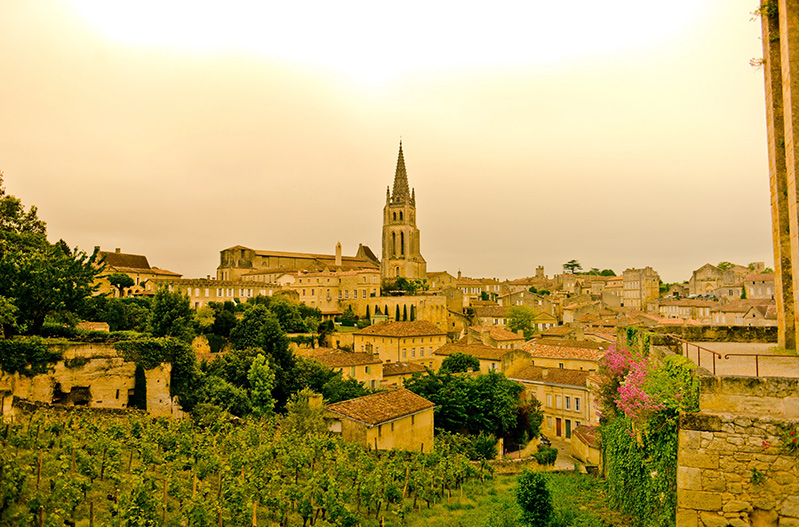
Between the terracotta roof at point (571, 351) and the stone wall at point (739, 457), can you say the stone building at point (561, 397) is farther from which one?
the stone wall at point (739, 457)

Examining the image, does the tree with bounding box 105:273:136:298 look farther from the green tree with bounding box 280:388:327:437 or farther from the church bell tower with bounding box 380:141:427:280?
the church bell tower with bounding box 380:141:427:280

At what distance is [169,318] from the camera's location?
111 ft

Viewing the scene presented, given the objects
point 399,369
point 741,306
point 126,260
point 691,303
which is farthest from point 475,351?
point 126,260

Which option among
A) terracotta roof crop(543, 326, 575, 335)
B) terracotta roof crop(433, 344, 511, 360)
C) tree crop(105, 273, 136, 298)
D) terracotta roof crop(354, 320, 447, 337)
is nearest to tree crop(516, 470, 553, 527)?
terracotta roof crop(433, 344, 511, 360)

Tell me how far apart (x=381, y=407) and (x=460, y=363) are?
1992 cm

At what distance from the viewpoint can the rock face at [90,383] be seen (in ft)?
57.9

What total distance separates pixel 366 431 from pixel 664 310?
66698 mm

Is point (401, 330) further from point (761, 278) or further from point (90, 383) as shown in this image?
point (761, 278)

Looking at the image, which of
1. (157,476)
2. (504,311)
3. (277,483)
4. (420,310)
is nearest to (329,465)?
(277,483)

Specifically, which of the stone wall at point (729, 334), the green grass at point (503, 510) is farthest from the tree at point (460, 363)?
the stone wall at point (729, 334)

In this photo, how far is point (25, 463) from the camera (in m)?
9.44

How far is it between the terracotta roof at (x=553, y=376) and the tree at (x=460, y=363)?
324 cm

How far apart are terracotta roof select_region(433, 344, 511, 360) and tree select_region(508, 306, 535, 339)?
69.7ft

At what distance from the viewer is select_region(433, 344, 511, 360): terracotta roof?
41125mm
